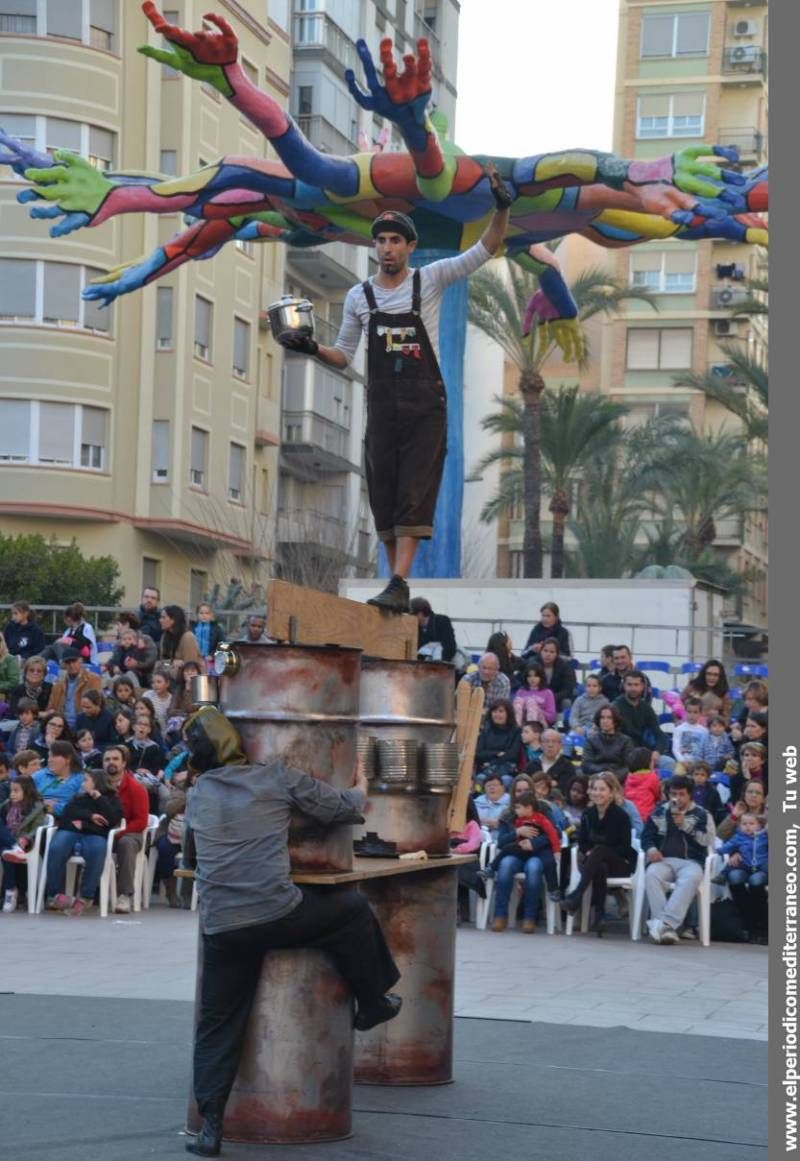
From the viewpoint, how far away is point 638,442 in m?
55.2

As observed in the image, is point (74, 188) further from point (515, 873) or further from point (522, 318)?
point (522, 318)

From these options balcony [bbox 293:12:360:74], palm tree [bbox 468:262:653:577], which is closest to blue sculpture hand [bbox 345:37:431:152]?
palm tree [bbox 468:262:653:577]

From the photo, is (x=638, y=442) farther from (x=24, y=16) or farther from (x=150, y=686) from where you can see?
(x=150, y=686)

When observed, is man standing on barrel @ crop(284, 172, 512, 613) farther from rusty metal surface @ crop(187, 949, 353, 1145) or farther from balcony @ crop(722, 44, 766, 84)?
balcony @ crop(722, 44, 766, 84)

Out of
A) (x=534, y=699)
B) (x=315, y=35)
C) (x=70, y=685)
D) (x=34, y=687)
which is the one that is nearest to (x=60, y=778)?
(x=70, y=685)

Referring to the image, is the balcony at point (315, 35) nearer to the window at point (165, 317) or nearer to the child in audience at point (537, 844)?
the window at point (165, 317)

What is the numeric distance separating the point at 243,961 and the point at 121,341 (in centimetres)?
4145

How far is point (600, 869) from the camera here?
53.3ft

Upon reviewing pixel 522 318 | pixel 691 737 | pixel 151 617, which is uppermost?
pixel 522 318

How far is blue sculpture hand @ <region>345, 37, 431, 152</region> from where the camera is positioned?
11828 mm

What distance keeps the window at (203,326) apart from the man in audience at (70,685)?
30406mm

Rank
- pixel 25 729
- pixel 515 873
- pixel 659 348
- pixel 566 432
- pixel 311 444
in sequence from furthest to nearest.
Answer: pixel 659 348, pixel 311 444, pixel 566 432, pixel 25 729, pixel 515 873

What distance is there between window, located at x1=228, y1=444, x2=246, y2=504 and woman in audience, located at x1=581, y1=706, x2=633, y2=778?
35.1m

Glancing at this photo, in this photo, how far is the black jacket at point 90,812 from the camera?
16.8m
